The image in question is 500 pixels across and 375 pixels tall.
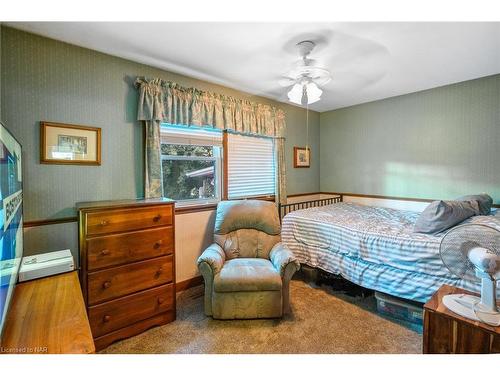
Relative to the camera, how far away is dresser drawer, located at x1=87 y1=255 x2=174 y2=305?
A: 5.74 ft

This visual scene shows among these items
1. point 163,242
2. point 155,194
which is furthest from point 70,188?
point 163,242

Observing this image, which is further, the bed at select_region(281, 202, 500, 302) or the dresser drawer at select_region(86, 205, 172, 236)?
the bed at select_region(281, 202, 500, 302)

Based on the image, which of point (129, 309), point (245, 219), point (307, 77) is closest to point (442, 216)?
point (307, 77)

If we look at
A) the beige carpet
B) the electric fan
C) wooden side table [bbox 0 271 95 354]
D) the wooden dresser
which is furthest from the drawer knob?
the electric fan

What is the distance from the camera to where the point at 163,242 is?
6.75 feet

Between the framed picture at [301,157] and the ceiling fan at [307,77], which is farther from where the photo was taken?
the framed picture at [301,157]

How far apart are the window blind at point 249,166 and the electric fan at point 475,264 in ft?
7.47

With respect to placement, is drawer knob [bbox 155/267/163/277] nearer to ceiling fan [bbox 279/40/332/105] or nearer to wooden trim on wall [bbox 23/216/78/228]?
wooden trim on wall [bbox 23/216/78/228]

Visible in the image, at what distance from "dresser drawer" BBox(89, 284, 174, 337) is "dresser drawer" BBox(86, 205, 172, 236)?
1.79ft

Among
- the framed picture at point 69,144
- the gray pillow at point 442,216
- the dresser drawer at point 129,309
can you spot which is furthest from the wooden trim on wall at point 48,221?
the gray pillow at point 442,216

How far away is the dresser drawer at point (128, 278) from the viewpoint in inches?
68.9

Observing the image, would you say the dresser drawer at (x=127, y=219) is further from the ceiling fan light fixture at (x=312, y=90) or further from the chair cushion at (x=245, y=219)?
the ceiling fan light fixture at (x=312, y=90)
